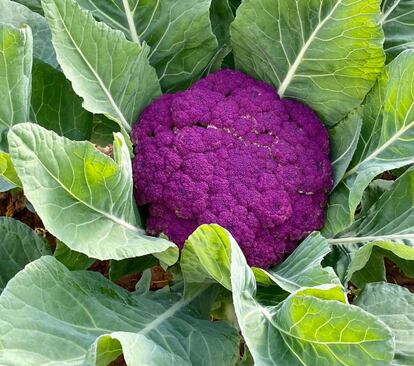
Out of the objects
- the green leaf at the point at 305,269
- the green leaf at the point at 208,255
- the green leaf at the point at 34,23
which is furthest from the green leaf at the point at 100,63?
the green leaf at the point at 305,269

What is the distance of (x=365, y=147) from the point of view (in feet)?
4.35

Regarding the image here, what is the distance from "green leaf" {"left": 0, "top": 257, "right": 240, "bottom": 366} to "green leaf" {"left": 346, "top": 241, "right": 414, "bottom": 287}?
10.0 inches

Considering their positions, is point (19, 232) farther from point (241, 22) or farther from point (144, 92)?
point (241, 22)

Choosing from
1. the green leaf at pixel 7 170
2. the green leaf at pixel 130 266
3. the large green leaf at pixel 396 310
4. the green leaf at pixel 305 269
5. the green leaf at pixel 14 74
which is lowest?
the green leaf at pixel 130 266

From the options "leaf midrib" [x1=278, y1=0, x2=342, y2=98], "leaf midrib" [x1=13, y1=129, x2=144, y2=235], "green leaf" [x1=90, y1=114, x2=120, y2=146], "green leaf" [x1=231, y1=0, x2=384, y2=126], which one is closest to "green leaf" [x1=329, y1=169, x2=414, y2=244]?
"green leaf" [x1=231, y1=0, x2=384, y2=126]

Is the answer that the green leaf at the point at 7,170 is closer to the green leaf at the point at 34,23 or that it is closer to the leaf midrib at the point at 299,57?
the green leaf at the point at 34,23

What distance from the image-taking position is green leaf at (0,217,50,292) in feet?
4.30

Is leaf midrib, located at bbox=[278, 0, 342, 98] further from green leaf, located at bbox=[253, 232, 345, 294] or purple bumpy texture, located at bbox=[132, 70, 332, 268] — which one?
green leaf, located at bbox=[253, 232, 345, 294]

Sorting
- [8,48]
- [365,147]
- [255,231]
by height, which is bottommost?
[255,231]

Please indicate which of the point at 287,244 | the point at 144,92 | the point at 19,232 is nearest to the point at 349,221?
the point at 287,244

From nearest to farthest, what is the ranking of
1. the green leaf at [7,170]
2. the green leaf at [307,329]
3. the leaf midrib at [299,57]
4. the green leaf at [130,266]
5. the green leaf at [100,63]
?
the green leaf at [307,329], the green leaf at [7,170], the green leaf at [100,63], the leaf midrib at [299,57], the green leaf at [130,266]

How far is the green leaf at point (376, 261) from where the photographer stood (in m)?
1.17

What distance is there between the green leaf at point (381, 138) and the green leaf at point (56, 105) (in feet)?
1.68

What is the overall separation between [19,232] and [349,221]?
62 centimetres
